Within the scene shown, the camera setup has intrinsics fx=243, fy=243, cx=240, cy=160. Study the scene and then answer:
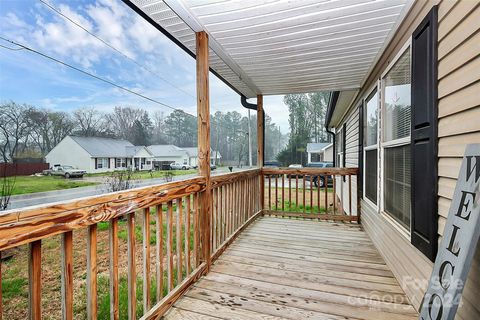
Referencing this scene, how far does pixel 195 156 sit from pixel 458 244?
1920 mm

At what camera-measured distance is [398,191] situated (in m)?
2.41

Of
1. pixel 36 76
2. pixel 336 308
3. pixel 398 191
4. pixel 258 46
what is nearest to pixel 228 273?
pixel 336 308

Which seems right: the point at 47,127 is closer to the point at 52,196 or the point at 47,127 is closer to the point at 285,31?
the point at 52,196

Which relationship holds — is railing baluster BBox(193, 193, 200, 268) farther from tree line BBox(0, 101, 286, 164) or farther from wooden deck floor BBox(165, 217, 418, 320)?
tree line BBox(0, 101, 286, 164)

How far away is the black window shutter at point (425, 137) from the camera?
1.56 metres

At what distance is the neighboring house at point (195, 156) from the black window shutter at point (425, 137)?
5.73 feet

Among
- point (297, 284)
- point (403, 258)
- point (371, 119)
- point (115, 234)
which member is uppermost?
point (371, 119)

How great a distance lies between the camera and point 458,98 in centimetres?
134

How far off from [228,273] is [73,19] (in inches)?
94.3

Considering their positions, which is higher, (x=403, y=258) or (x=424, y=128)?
(x=424, y=128)

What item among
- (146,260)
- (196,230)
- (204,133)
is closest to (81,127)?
(146,260)

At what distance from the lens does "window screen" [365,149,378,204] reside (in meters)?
3.31

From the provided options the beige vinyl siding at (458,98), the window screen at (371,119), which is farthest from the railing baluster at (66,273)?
the window screen at (371,119)

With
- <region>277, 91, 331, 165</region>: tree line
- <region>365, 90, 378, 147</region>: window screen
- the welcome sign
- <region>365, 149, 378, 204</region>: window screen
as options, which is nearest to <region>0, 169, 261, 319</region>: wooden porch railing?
the welcome sign
